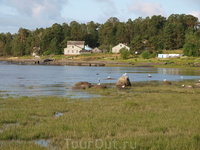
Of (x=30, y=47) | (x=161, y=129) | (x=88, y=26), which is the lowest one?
(x=161, y=129)

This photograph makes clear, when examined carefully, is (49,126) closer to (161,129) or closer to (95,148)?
(95,148)

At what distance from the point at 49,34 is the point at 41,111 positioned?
145637 mm

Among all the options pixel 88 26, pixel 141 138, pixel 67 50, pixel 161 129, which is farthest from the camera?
pixel 88 26

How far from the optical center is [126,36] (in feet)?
475

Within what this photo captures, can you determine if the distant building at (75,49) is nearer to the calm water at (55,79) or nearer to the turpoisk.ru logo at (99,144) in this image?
the calm water at (55,79)

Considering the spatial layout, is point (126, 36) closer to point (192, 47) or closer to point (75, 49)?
point (75, 49)

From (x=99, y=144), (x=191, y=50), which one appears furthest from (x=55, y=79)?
(x=191, y=50)

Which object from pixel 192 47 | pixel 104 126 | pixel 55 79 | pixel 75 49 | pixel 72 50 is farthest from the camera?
pixel 72 50

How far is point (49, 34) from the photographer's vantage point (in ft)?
517

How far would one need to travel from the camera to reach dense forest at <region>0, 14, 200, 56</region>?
401 feet

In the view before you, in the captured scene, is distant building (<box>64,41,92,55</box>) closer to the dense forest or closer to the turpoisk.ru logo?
the dense forest

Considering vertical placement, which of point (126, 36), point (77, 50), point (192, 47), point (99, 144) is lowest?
point (99, 144)

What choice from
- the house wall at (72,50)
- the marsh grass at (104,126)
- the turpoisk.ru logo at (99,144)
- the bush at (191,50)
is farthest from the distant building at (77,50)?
the turpoisk.ru logo at (99,144)

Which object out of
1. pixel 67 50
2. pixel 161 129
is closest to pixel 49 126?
pixel 161 129
